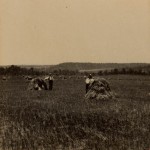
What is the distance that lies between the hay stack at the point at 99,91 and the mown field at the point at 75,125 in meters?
0.98

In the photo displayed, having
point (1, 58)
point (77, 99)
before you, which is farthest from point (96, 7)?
point (77, 99)

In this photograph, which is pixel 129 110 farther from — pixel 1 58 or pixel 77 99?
pixel 1 58

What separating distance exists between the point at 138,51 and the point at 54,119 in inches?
98.4

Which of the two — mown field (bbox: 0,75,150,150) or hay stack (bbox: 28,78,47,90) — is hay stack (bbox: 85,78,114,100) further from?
hay stack (bbox: 28,78,47,90)

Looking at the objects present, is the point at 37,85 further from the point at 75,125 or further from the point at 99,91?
the point at 75,125

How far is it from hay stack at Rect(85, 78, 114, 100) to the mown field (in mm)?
978

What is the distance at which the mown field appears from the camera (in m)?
8.48

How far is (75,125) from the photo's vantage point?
969 cm

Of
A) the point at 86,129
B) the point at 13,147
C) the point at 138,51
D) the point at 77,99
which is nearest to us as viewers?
the point at 13,147

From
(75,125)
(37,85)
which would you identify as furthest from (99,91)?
(37,85)

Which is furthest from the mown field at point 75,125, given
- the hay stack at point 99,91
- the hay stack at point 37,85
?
the hay stack at point 37,85

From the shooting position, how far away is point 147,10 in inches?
382

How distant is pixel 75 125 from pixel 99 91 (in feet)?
14.8

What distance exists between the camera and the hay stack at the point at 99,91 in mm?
13859
